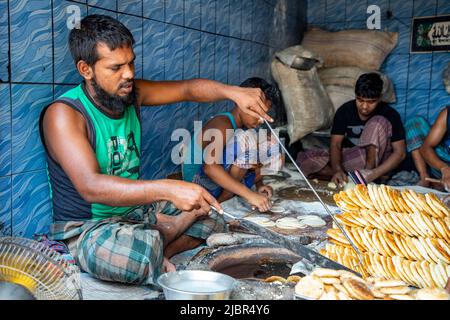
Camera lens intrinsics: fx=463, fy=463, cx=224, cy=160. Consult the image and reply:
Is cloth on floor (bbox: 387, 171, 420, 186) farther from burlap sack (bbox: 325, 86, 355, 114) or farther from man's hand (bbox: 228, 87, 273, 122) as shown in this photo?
man's hand (bbox: 228, 87, 273, 122)

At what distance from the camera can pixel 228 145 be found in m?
3.49

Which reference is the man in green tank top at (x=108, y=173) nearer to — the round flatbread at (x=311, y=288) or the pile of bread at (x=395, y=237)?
the round flatbread at (x=311, y=288)

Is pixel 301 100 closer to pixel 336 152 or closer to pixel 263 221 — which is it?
pixel 336 152

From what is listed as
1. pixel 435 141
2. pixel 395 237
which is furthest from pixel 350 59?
pixel 395 237

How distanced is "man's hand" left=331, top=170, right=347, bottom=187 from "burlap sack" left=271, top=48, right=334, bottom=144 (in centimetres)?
76

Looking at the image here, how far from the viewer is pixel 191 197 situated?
1868 millimetres

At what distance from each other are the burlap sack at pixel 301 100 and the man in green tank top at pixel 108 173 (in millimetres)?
2523

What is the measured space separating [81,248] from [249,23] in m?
3.51

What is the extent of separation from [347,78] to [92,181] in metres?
4.38

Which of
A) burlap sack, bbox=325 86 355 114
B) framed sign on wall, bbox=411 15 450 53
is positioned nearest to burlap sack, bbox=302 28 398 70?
framed sign on wall, bbox=411 15 450 53

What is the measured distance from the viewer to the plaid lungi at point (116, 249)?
2.13 metres

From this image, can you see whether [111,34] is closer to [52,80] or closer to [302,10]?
[52,80]

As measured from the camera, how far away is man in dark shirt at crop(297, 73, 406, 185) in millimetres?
4535

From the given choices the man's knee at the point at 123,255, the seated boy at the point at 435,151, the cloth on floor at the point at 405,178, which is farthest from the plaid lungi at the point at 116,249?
the cloth on floor at the point at 405,178
